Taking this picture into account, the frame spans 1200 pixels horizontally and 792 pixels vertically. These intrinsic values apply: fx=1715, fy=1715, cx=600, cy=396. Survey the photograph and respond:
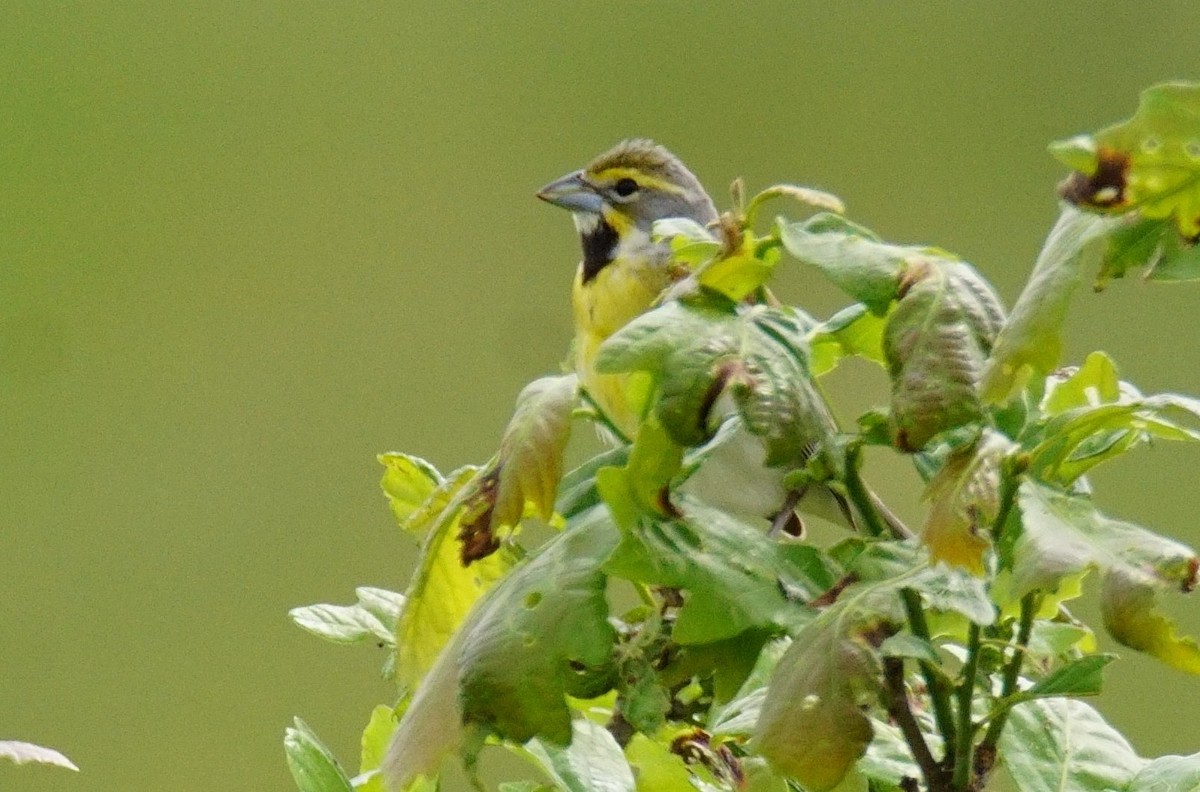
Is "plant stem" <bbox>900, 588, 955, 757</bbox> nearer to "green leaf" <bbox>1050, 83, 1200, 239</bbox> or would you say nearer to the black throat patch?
"green leaf" <bbox>1050, 83, 1200, 239</bbox>

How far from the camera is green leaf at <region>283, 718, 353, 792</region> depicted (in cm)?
78

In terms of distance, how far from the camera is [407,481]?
93 cm

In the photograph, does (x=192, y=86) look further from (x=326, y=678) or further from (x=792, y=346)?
(x=792, y=346)

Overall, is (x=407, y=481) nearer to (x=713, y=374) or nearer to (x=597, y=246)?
(x=713, y=374)

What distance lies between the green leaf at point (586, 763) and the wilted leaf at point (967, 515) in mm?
247

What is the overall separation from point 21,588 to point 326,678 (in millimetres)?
694

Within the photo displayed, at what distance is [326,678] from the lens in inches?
138

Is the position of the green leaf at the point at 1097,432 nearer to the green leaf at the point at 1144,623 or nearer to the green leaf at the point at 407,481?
the green leaf at the point at 1144,623

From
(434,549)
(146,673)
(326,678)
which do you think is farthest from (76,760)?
(434,549)

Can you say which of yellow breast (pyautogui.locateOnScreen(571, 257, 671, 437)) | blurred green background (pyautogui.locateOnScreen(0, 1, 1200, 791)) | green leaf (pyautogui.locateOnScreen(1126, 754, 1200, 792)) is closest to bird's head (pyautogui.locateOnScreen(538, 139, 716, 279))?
yellow breast (pyautogui.locateOnScreen(571, 257, 671, 437))

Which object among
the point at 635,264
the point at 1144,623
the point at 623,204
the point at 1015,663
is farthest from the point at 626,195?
the point at 1144,623

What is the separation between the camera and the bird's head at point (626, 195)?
1.91 metres

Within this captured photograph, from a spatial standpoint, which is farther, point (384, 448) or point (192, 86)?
point (192, 86)

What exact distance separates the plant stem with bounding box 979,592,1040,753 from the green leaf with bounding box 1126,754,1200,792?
0.23ft
